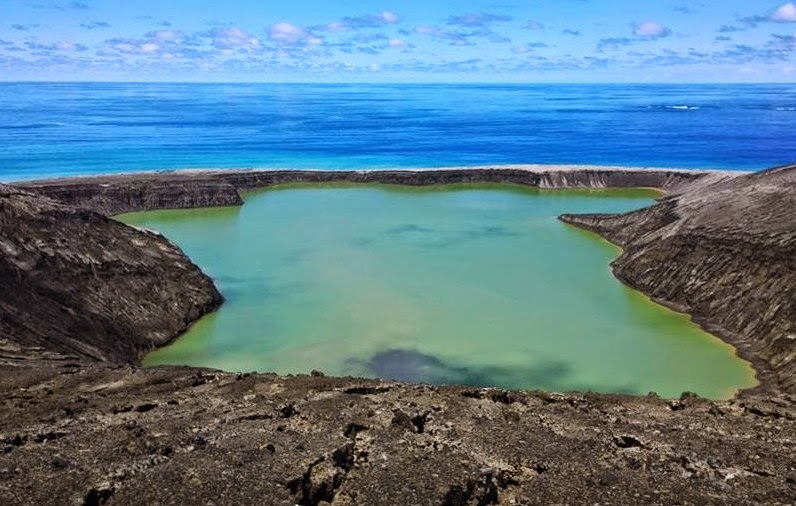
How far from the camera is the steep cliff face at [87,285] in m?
21.1

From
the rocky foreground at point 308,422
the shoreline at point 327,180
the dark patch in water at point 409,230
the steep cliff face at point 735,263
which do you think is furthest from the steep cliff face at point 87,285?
the shoreline at point 327,180

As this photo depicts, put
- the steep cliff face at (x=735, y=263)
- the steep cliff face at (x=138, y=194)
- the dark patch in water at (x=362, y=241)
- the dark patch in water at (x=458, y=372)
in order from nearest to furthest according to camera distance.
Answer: the dark patch in water at (x=458, y=372)
the steep cliff face at (x=735, y=263)
the dark patch in water at (x=362, y=241)
the steep cliff face at (x=138, y=194)

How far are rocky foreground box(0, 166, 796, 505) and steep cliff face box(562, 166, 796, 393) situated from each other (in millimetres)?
100

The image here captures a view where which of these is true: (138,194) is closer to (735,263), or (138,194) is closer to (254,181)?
(254,181)

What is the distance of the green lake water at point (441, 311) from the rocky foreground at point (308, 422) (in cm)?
202

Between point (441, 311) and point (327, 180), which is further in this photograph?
point (327, 180)

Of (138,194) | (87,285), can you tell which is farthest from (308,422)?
(138,194)

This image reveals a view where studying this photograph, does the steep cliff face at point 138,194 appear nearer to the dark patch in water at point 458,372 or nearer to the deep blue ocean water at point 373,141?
the deep blue ocean water at point 373,141

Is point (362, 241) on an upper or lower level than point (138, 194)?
lower

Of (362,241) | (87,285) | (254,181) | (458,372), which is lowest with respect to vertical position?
(458,372)

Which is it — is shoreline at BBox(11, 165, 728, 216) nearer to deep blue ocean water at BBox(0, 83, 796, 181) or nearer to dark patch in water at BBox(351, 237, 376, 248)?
deep blue ocean water at BBox(0, 83, 796, 181)

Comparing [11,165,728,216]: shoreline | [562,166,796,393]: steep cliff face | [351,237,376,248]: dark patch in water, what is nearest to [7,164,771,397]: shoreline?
[11,165,728,216]: shoreline

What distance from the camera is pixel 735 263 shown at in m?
26.6

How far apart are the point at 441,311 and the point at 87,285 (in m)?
12.0
